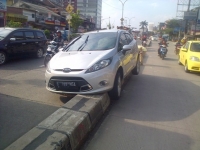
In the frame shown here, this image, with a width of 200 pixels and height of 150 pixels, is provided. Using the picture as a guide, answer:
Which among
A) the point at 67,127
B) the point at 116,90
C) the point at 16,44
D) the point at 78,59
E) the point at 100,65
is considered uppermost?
the point at 16,44

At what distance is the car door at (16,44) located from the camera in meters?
9.97

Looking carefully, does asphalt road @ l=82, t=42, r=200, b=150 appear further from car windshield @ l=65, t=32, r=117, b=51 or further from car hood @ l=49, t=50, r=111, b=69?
car windshield @ l=65, t=32, r=117, b=51

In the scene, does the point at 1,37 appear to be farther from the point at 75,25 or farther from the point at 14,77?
the point at 75,25

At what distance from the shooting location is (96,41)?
6000 mm

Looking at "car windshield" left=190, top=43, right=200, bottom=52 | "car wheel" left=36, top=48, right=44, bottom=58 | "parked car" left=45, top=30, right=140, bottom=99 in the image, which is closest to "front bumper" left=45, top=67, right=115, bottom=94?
"parked car" left=45, top=30, right=140, bottom=99

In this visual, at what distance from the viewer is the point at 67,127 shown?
322 centimetres

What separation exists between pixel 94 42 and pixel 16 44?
19.3 ft

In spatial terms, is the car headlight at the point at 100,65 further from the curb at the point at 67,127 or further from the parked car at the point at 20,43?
the parked car at the point at 20,43

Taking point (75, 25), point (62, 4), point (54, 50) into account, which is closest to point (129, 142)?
point (54, 50)

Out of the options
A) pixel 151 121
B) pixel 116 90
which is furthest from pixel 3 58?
pixel 151 121

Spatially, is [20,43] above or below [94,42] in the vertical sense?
below

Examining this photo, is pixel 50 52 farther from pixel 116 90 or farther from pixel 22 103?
pixel 116 90

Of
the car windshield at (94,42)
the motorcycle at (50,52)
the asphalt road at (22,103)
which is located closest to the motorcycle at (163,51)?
the motorcycle at (50,52)

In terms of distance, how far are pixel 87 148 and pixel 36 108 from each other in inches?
78.6
